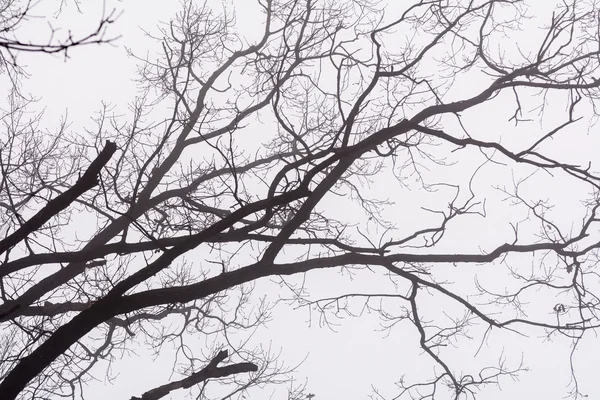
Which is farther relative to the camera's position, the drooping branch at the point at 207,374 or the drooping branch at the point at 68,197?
the drooping branch at the point at 207,374

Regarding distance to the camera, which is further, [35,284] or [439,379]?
[35,284]

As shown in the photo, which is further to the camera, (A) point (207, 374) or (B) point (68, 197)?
(A) point (207, 374)

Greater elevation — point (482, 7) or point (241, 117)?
point (241, 117)

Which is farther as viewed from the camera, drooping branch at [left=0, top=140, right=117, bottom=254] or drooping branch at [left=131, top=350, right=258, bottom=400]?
drooping branch at [left=131, top=350, right=258, bottom=400]

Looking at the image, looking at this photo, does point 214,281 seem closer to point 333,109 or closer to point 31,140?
point 31,140

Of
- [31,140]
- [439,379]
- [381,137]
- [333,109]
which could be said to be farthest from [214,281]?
[333,109]

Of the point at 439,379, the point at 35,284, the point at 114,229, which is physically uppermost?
the point at 114,229

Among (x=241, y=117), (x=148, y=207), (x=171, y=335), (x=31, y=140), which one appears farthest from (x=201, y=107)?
(x=171, y=335)

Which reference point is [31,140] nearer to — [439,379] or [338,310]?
[338,310]

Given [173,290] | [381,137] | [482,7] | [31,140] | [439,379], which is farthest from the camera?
[31,140]

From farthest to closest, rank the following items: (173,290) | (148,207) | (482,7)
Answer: (148,207)
(482,7)
(173,290)

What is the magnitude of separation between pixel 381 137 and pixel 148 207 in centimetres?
512

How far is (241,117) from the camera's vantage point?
10062 millimetres

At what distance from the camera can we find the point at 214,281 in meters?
4.99
